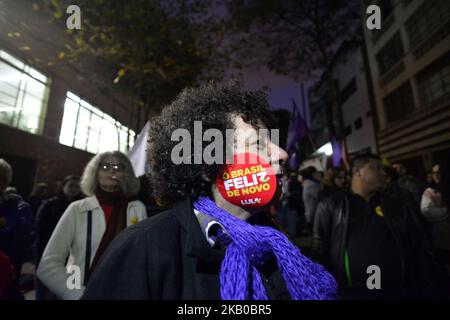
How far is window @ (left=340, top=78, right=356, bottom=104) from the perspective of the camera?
25.2 metres

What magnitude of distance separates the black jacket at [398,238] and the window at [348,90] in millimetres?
25591

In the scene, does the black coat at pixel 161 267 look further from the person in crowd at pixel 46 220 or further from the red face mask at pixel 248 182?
the person in crowd at pixel 46 220

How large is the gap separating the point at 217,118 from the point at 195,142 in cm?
19

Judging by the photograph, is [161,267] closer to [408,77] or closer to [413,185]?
[413,185]

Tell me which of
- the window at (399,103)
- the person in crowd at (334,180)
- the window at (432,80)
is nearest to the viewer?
the person in crowd at (334,180)

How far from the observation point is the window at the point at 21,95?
27.3 ft

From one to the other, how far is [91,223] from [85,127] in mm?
10890

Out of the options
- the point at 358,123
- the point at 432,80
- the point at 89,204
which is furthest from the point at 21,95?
the point at 358,123

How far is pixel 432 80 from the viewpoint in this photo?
9.23m

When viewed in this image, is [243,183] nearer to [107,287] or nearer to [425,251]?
[107,287]

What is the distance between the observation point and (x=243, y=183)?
1.29 meters
